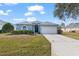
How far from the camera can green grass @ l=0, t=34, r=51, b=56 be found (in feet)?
32.2

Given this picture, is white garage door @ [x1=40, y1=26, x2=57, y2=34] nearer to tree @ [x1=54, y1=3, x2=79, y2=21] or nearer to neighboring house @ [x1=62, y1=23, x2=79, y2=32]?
neighboring house @ [x1=62, y1=23, x2=79, y2=32]

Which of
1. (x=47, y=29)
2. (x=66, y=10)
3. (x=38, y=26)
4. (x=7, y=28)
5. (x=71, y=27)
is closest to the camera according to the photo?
(x=66, y=10)

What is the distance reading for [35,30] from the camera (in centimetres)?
1003

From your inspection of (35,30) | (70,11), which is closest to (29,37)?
(35,30)

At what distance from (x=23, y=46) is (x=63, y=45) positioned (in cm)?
125

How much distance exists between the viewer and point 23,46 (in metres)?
9.92

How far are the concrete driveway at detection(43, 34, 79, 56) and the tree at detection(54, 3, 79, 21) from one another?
A: 0.74 m

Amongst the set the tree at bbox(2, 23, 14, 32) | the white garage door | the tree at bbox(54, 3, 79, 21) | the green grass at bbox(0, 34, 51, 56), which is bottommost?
the green grass at bbox(0, 34, 51, 56)

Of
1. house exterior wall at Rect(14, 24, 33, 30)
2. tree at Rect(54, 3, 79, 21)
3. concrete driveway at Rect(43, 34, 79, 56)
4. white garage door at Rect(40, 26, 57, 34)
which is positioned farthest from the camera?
white garage door at Rect(40, 26, 57, 34)

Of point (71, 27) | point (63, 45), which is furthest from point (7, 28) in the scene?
point (71, 27)

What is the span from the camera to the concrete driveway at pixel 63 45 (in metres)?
9.62

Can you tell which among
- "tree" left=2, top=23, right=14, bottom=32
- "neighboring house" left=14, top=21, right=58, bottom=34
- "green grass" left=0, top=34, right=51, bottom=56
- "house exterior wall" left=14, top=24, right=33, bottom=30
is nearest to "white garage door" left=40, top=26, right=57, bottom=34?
"neighboring house" left=14, top=21, right=58, bottom=34

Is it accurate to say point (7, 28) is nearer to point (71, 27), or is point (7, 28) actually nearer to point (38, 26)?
point (38, 26)

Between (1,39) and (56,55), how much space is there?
6.02 ft
